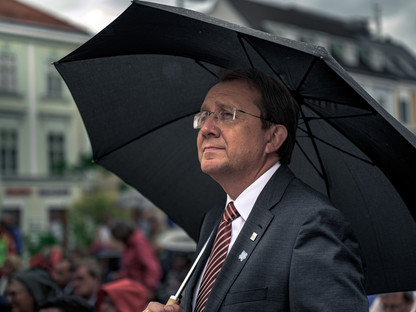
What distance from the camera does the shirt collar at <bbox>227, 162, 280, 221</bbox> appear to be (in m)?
2.74

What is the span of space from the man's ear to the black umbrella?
198 mm

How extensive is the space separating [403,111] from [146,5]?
130 feet

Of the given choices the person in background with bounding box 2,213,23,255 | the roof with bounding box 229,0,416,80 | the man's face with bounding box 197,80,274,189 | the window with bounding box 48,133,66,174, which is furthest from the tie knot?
the roof with bounding box 229,0,416,80

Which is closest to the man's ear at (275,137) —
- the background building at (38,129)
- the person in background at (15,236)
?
the person in background at (15,236)

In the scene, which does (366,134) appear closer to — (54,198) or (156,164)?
(156,164)

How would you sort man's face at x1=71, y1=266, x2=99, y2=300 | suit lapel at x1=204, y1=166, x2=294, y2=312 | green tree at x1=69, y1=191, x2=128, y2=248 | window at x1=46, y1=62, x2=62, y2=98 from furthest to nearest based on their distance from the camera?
window at x1=46, y1=62, x2=62, y2=98 < green tree at x1=69, y1=191, x2=128, y2=248 < man's face at x1=71, y1=266, x2=99, y2=300 < suit lapel at x1=204, y1=166, x2=294, y2=312

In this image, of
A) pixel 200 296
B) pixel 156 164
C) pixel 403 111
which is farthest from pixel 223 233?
pixel 403 111

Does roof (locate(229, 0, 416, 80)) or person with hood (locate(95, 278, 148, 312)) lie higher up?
roof (locate(229, 0, 416, 80))

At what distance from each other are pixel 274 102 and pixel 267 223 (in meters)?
0.52

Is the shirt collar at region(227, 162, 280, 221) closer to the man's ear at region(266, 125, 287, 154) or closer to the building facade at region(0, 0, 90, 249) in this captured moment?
the man's ear at region(266, 125, 287, 154)

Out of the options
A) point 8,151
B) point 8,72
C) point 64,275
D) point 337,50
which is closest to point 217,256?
point 64,275

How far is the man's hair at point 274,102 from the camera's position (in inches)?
111

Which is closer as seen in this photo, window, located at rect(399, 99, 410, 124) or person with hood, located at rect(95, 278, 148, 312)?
person with hood, located at rect(95, 278, 148, 312)

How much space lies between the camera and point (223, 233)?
277 cm
